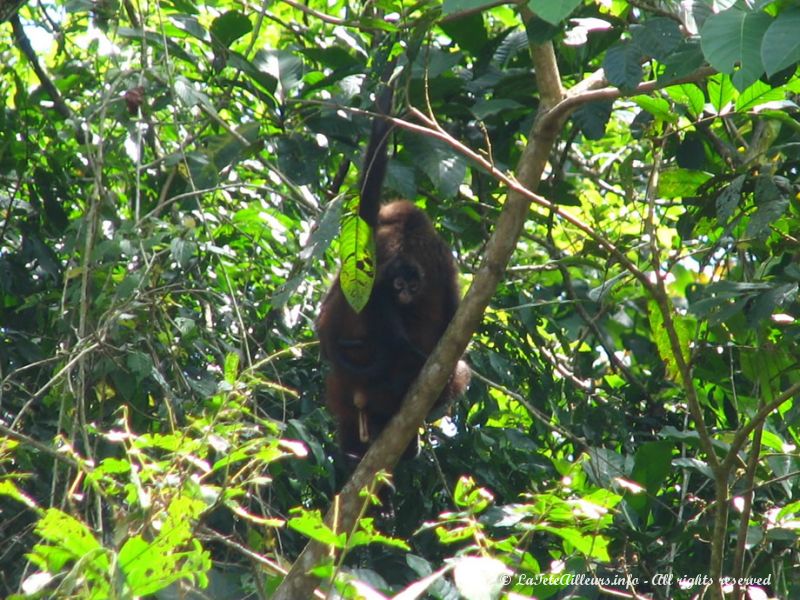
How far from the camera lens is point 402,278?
194 inches

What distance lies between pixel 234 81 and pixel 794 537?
9.82ft

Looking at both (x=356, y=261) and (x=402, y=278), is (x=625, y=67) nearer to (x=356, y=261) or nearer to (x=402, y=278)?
(x=356, y=261)

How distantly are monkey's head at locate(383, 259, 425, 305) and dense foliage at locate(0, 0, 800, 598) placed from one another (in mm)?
375

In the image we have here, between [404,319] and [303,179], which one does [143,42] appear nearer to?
[303,179]

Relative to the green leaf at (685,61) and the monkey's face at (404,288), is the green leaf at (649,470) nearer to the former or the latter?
the monkey's face at (404,288)

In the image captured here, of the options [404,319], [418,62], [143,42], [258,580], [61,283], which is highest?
[143,42]

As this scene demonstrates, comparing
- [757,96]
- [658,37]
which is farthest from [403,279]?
[757,96]

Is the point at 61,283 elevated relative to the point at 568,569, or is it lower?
elevated

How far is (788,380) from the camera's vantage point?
4.32 metres

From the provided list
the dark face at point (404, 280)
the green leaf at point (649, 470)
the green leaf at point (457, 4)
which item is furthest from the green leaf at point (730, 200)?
the dark face at point (404, 280)

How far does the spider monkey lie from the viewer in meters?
4.78

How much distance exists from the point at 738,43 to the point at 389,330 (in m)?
2.65

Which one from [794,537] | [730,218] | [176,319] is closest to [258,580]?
[176,319]

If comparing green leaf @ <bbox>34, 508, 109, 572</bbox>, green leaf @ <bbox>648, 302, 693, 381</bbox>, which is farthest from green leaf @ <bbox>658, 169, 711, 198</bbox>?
green leaf @ <bbox>34, 508, 109, 572</bbox>
